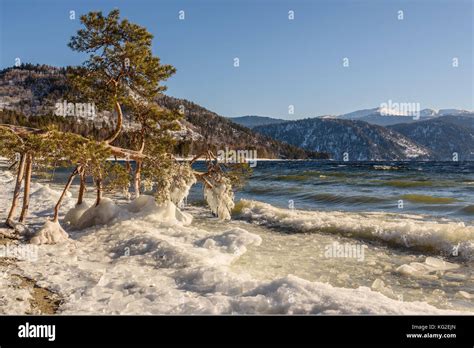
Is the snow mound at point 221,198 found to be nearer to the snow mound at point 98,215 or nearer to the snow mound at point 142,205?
the snow mound at point 142,205

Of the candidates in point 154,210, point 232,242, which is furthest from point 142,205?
point 232,242

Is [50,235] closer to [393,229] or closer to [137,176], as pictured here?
[137,176]

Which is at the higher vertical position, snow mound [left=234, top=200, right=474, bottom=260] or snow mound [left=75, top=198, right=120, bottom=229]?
snow mound [left=75, top=198, right=120, bottom=229]

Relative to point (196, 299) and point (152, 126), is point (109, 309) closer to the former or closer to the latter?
point (196, 299)

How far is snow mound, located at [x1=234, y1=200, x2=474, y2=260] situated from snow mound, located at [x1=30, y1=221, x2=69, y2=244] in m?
10.8

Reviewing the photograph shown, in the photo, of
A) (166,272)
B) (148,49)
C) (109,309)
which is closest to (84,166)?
(148,49)

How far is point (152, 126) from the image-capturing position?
20.9 meters

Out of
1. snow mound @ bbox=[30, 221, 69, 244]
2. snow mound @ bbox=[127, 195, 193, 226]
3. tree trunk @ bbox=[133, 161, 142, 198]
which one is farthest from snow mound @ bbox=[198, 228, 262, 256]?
tree trunk @ bbox=[133, 161, 142, 198]

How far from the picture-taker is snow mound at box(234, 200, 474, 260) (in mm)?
15484

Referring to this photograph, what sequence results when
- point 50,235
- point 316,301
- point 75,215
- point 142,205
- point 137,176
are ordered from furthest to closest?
point 137,176 → point 142,205 → point 75,215 → point 50,235 → point 316,301

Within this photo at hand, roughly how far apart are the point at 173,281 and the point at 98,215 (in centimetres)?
923

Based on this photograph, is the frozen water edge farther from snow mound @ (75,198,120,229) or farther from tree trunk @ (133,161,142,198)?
tree trunk @ (133,161,142,198)

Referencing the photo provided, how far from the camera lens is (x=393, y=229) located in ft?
57.4

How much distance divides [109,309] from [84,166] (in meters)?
9.66
